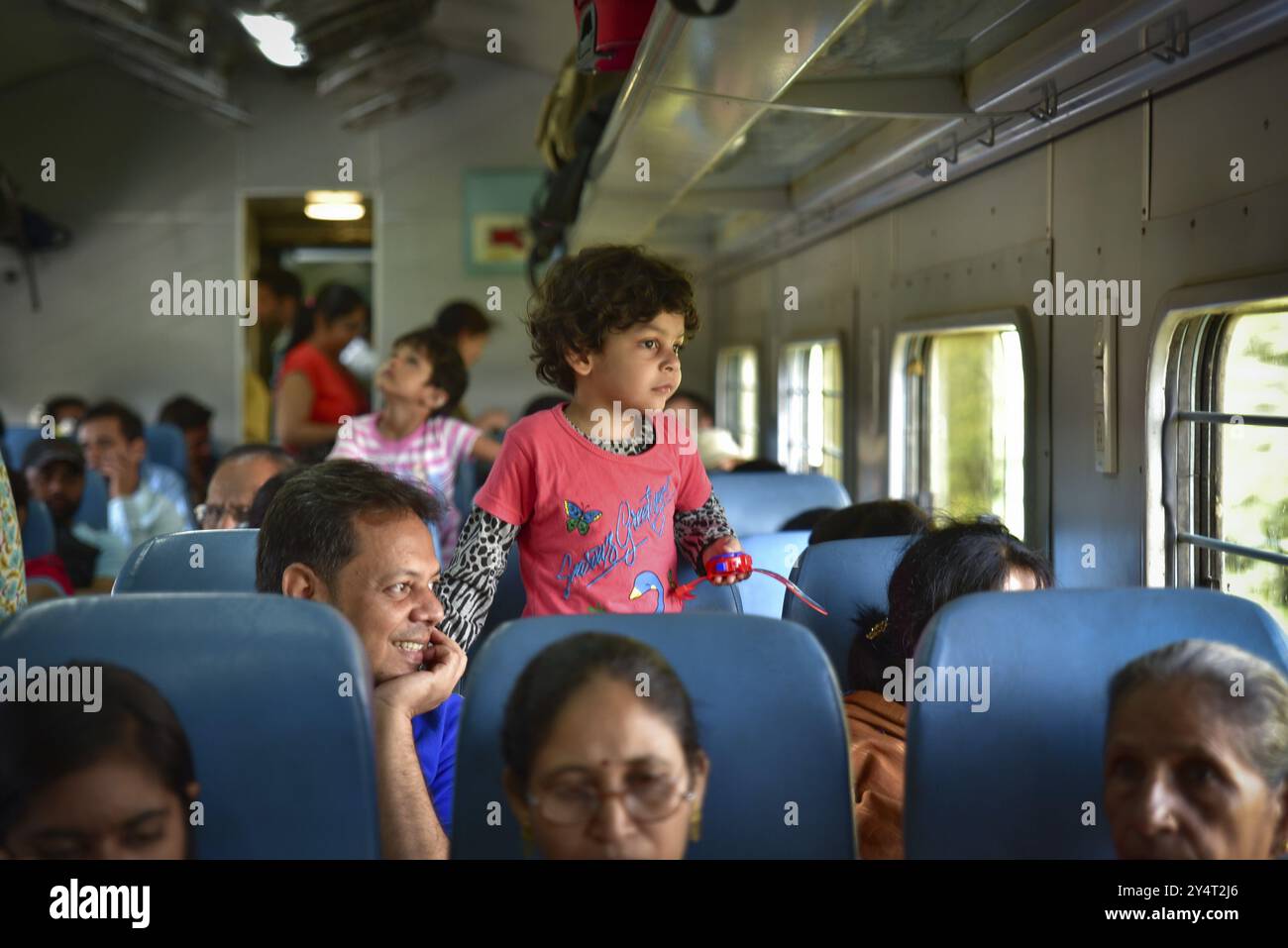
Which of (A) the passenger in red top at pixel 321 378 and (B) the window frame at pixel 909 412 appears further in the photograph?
(A) the passenger in red top at pixel 321 378

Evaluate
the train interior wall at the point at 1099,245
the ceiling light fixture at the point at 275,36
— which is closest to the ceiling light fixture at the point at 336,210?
the ceiling light fixture at the point at 275,36

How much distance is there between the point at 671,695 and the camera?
5.45ft

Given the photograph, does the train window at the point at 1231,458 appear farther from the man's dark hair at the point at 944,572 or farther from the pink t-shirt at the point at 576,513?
the pink t-shirt at the point at 576,513

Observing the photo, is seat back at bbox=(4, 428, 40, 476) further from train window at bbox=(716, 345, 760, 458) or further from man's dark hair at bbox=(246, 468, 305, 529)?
man's dark hair at bbox=(246, 468, 305, 529)

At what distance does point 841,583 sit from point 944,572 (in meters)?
0.48

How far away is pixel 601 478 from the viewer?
2.79m

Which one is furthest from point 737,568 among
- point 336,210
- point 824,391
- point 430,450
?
point 336,210

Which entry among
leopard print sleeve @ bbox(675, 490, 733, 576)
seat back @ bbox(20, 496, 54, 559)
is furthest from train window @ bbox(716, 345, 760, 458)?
leopard print sleeve @ bbox(675, 490, 733, 576)

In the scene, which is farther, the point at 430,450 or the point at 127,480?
the point at 127,480

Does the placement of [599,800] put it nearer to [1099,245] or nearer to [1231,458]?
[1231,458]

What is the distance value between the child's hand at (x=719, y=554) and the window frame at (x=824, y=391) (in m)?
2.21

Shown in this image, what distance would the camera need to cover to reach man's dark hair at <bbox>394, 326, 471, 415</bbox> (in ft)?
15.3

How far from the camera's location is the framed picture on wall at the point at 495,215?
454 inches
